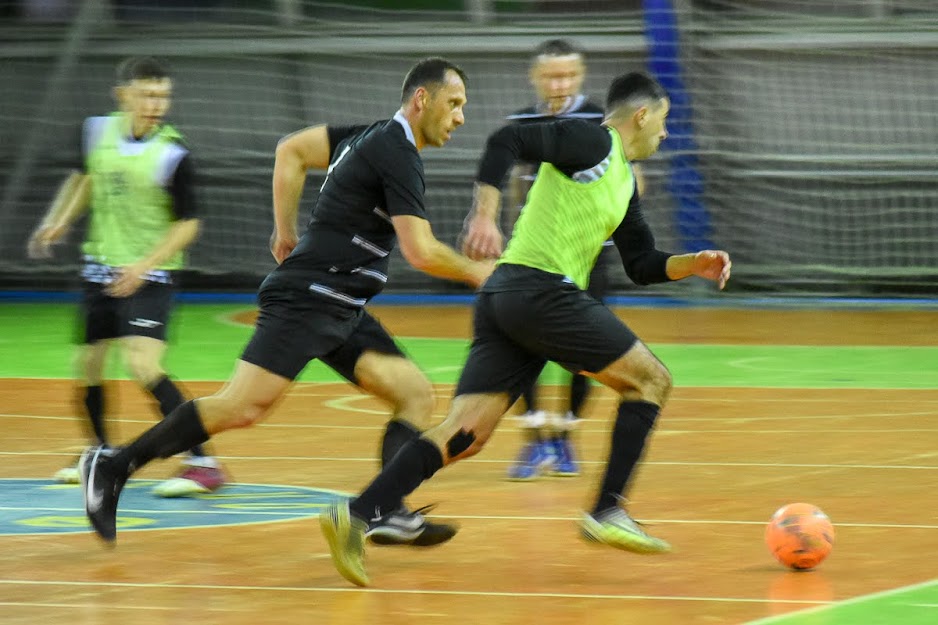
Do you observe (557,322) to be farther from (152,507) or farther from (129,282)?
(129,282)

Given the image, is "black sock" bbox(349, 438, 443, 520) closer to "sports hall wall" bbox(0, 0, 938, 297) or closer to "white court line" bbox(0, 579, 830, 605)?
"white court line" bbox(0, 579, 830, 605)

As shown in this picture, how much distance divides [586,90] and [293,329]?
509 inches

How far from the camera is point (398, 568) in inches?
240

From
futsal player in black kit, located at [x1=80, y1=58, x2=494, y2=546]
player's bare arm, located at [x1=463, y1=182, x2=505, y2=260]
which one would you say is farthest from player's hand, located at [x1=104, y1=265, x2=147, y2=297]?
player's bare arm, located at [x1=463, y1=182, x2=505, y2=260]

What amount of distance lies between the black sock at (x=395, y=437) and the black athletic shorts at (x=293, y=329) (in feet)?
1.39

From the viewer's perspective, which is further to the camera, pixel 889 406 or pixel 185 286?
pixel 185 286

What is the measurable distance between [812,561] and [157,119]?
12.6ft

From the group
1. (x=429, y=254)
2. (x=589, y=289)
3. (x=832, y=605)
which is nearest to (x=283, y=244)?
(x=429, y=254)

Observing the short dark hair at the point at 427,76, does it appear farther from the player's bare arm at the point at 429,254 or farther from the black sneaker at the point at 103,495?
the black sneaker at the point at 103,495

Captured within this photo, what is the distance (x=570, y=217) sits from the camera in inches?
239

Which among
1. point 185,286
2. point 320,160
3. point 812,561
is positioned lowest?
point 185,286

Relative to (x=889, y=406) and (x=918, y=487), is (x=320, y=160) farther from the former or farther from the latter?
(x=889, y=406)

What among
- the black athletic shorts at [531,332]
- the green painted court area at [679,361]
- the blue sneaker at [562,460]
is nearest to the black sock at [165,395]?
the blue sneaker at [562,460]

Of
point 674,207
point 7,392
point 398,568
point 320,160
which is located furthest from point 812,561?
point 674,207
